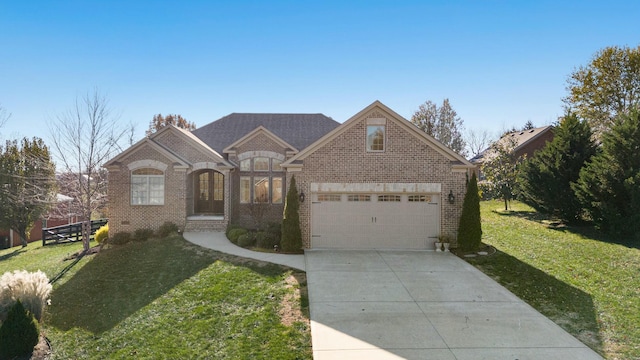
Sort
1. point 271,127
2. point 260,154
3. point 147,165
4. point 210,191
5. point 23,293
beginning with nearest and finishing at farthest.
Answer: point 23,293, point 147,165, point 260,154, point 210,191, point 271,127

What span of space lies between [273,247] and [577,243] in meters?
12.3

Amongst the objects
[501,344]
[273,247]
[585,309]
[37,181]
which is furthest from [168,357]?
[37,181]

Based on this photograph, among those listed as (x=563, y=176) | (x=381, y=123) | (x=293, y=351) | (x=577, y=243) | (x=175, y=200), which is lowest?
(x=293, y=351)

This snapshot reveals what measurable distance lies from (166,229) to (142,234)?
1.15m

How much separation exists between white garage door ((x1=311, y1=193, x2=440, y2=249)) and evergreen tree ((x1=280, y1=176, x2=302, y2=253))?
718 mm

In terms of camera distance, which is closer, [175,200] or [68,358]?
[68,358]

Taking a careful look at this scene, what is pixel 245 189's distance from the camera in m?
19.6

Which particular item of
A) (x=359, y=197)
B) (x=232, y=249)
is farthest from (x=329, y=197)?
(x=232, y=249)

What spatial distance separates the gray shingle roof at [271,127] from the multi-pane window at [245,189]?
9.27 ft

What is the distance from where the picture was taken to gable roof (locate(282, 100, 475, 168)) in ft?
47.7

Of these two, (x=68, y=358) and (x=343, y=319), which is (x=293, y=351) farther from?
(x=68, y=358)

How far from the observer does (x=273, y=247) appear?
1476cm

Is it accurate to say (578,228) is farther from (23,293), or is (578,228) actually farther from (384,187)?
(23,293)

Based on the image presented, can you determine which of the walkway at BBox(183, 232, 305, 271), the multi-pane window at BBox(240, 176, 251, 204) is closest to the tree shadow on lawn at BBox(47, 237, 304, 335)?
the walkway at BBox(183, 232, 305, 271)
